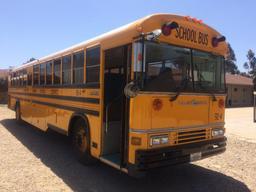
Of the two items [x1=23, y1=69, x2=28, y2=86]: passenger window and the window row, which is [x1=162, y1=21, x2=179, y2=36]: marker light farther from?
[x1=23, y1=69, x2=28, y2=86]: passenger window

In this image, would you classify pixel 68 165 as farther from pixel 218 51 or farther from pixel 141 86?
pixel 218 51

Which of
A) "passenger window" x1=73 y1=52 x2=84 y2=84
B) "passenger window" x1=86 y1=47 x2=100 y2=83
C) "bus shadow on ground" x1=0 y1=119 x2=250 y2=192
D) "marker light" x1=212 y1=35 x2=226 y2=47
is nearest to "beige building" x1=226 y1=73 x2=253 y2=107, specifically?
"bus shadow on ground" x1=0 y1=119 x2=250 y2=192

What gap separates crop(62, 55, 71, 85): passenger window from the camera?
6766 mm

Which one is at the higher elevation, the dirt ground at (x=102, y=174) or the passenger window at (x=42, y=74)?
the passenger window at (x=42, y=74)

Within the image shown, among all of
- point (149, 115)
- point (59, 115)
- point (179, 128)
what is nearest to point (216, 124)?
point (179, 128)

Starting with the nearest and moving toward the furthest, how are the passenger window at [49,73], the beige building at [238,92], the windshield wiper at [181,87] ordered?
the windshield wiper at [181,87] < the passenger window at [49,73] < the beige building at [238,92]

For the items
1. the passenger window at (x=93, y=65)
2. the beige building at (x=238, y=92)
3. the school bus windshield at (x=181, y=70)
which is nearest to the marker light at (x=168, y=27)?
the school bus windshield at (x=181, y=70)

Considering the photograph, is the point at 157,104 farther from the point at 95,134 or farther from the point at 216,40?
the point at 216,40

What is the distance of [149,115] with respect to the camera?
439 centimetres

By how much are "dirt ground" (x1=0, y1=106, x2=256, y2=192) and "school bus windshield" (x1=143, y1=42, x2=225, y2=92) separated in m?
1.74

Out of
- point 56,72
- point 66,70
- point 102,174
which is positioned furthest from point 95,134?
point 56,72

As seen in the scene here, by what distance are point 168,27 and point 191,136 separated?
1.90m

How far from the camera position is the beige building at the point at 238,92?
3547 cm

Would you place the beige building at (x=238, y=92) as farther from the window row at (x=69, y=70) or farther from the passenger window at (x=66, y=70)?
the passenger window at (x=66, y=70)
